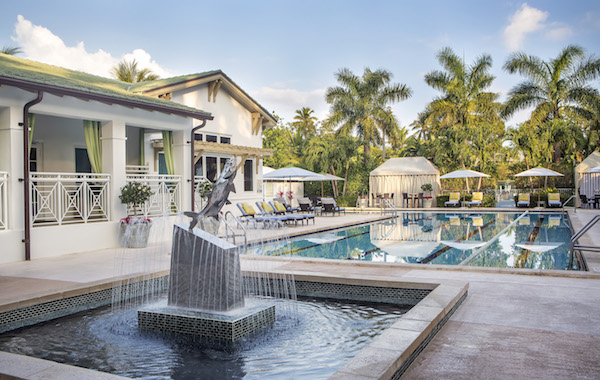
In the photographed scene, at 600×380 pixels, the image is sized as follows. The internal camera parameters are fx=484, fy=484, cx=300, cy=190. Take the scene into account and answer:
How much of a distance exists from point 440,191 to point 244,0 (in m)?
18.2

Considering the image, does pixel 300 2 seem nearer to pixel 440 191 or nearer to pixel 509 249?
pixel 440 191

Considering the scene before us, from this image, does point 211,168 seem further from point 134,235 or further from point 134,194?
point 134,235

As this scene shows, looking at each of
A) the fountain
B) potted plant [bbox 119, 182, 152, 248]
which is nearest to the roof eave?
potted plant [bbox 119, 182, 152, 248]

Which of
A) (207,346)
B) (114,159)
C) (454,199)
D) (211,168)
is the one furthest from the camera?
(454,199)

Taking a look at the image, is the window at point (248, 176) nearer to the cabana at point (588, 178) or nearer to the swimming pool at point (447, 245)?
the swimming pool at point (447, 245)

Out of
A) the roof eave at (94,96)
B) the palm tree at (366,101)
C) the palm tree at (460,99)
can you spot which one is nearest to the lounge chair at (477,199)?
the palm tree at (460,99)

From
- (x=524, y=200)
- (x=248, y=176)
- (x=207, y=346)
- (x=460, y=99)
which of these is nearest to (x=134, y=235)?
(x=207, y=346)

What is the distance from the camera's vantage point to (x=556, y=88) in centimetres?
2909

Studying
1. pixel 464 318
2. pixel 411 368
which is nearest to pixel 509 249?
pixel 464 318

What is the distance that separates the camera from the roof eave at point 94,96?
9031 mm

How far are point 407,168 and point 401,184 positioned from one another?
1113 millimetres

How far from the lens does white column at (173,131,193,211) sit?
45.1ft

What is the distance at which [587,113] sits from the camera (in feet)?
92.9

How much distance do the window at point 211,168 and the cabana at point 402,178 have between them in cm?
1371
